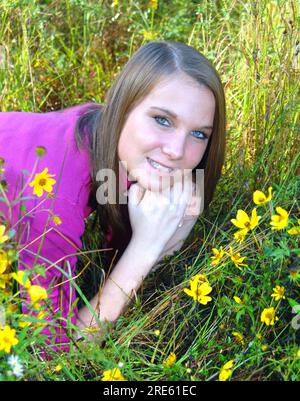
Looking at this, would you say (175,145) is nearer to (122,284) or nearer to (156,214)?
(156,214)

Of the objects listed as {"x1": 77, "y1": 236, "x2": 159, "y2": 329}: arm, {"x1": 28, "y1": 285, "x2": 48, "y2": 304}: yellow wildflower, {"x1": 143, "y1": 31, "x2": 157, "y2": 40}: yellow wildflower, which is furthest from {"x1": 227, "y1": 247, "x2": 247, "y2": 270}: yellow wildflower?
{"x1": 143, "y1": 31, "x2": 157, "y2": 40}: yellow wildflower

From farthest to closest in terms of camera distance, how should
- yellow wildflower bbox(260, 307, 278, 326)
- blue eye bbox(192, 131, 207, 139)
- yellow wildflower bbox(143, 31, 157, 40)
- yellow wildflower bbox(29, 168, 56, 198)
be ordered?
1. yellow wildflower bbox(143, 31, 157, 40)
2. blue eye bbox(192, 131, 207, 139)
3. yellow wildflower bbox(260, 307, 278, 326)
4. yellow wildflower bbox(29, 168, 56, 198)

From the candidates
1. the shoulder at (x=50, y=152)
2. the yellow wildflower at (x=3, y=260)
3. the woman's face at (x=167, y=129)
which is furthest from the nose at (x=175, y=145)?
the yellow wildflower at (x=3, y=260)

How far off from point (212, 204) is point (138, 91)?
574 millimetres

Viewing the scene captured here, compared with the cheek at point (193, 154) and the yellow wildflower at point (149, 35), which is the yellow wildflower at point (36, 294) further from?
the yellow wildflower at point (149, 35)

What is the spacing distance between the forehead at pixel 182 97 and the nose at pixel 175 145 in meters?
0.06

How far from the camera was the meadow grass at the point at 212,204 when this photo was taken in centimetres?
163

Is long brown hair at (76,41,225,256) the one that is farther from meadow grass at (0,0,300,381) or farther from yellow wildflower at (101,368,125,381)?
yellow wildflower at (101,368,125,381)

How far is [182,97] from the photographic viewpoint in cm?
192

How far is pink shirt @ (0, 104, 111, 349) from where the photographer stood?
5.99 ft

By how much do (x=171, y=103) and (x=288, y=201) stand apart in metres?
0.47

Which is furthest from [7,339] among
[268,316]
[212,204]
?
[212,204]

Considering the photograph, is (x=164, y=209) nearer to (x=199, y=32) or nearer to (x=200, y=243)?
(x=200, y=243)
